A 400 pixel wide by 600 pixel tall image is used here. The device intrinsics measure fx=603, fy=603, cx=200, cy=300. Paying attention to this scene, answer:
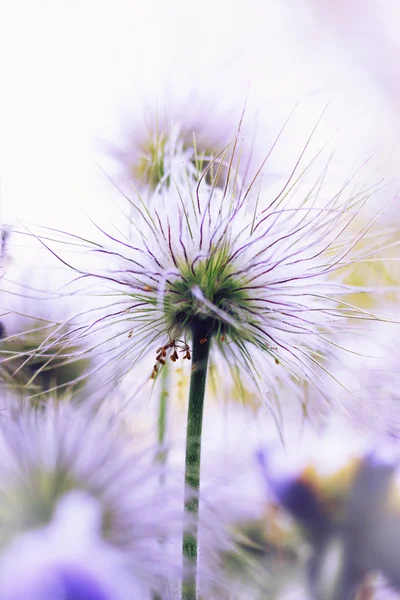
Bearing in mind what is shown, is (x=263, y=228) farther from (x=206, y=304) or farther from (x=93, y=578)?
(x=93, y=578)

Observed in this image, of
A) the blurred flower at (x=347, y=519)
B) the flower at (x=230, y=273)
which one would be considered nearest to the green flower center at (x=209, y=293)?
the flower at (x=230, y=273)

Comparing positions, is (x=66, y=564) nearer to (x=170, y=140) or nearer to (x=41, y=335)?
(x=41, y=335)

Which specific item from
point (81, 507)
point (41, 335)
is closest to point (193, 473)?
point (81, 507)

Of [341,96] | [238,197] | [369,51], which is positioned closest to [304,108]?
[341,96]

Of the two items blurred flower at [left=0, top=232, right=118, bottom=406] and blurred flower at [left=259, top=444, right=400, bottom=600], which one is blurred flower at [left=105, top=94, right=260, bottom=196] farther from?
blurred flower at [left=259, top=444, right=400, bottom=600]

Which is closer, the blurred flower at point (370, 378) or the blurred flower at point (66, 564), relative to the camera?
the blurred flower at point (66, 564)

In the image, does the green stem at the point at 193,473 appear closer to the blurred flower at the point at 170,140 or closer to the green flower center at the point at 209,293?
the green flower center at the point at 209,293
